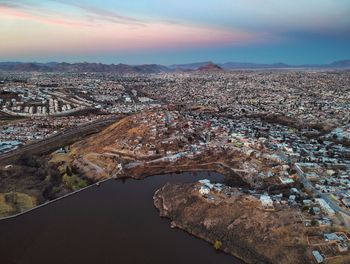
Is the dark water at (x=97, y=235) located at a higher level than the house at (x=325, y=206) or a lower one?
lower

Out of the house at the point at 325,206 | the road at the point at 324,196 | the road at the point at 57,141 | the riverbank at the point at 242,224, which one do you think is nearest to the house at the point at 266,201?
the riverbank at the point at 242,224

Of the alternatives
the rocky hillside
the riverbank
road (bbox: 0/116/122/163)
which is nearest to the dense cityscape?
the riverbank

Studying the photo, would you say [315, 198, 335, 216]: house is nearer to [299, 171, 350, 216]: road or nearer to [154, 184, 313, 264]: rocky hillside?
[299, 171, 350, 216]: road

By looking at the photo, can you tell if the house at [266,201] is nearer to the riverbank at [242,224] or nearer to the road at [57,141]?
the riverbank at [242,224]

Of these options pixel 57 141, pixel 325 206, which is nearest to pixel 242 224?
pixel 325 206

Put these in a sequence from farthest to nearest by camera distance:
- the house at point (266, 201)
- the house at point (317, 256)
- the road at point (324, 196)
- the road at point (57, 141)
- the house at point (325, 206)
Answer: the road at point (57, 141)
the house at point (266, 201)
the road at point (324, 196)
the house at point (325, 206)
the house at point (317, 256)
